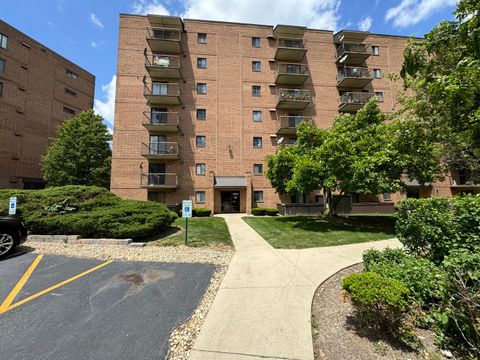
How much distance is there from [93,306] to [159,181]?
16.2 m

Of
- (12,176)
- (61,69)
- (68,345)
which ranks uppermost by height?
(61,69)

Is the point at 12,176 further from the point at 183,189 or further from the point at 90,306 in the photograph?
the point at 90,306

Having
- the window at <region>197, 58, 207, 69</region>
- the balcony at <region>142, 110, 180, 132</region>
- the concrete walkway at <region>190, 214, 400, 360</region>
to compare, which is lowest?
the concrete walkway at <region>190, 214, 400, 360</region>

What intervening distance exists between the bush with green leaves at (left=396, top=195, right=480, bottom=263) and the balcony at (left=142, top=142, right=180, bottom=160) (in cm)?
→ 1738

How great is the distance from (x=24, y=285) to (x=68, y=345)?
2881mm

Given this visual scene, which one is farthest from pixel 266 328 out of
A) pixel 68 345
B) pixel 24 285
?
pixel 24 285

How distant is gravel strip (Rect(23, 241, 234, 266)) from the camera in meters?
6.27

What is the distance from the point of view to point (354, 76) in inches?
871

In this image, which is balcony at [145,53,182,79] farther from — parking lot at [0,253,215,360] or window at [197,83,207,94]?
parking lot at [0,253,215,360]

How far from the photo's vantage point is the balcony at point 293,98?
20.5 metres

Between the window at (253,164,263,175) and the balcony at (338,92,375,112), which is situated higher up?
the balcony at (338,92,375,112)

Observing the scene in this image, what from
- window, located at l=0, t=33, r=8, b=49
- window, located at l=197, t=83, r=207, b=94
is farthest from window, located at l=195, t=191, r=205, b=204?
window, located at l=0, t=33, r=8, b=49

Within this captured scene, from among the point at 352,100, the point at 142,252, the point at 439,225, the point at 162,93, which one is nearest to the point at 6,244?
the point at 142,252

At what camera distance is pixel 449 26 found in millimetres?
4176
